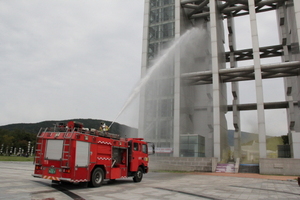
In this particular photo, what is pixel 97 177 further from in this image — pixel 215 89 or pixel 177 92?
pixel 215 89

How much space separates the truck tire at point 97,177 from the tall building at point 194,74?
75.1 feet

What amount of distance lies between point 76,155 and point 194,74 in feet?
99.2

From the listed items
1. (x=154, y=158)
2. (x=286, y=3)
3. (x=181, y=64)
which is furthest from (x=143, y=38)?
(x=286, y=3)

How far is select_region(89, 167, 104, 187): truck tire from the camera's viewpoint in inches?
537

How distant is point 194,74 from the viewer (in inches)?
1578

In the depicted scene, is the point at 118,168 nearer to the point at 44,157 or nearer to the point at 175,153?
the point at 44,157

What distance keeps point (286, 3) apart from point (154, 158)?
34395mm

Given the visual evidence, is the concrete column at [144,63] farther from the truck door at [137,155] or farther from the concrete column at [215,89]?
the truck door at [137,155]

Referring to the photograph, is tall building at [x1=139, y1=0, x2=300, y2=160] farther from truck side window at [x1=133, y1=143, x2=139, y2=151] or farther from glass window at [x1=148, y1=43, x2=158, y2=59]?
truck side window at [x1=133, y1=143, x2=139, y2=151]

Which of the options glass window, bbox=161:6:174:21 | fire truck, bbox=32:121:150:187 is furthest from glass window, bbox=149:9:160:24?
fire truck, bbox=32:121:150:187

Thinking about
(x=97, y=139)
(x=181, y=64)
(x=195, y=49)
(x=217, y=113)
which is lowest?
(x=97, y=139)

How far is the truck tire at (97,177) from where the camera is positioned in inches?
537

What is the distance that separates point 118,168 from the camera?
15.7 meters

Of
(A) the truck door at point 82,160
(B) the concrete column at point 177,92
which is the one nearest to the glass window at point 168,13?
(B) the concrete column at point 177,92
